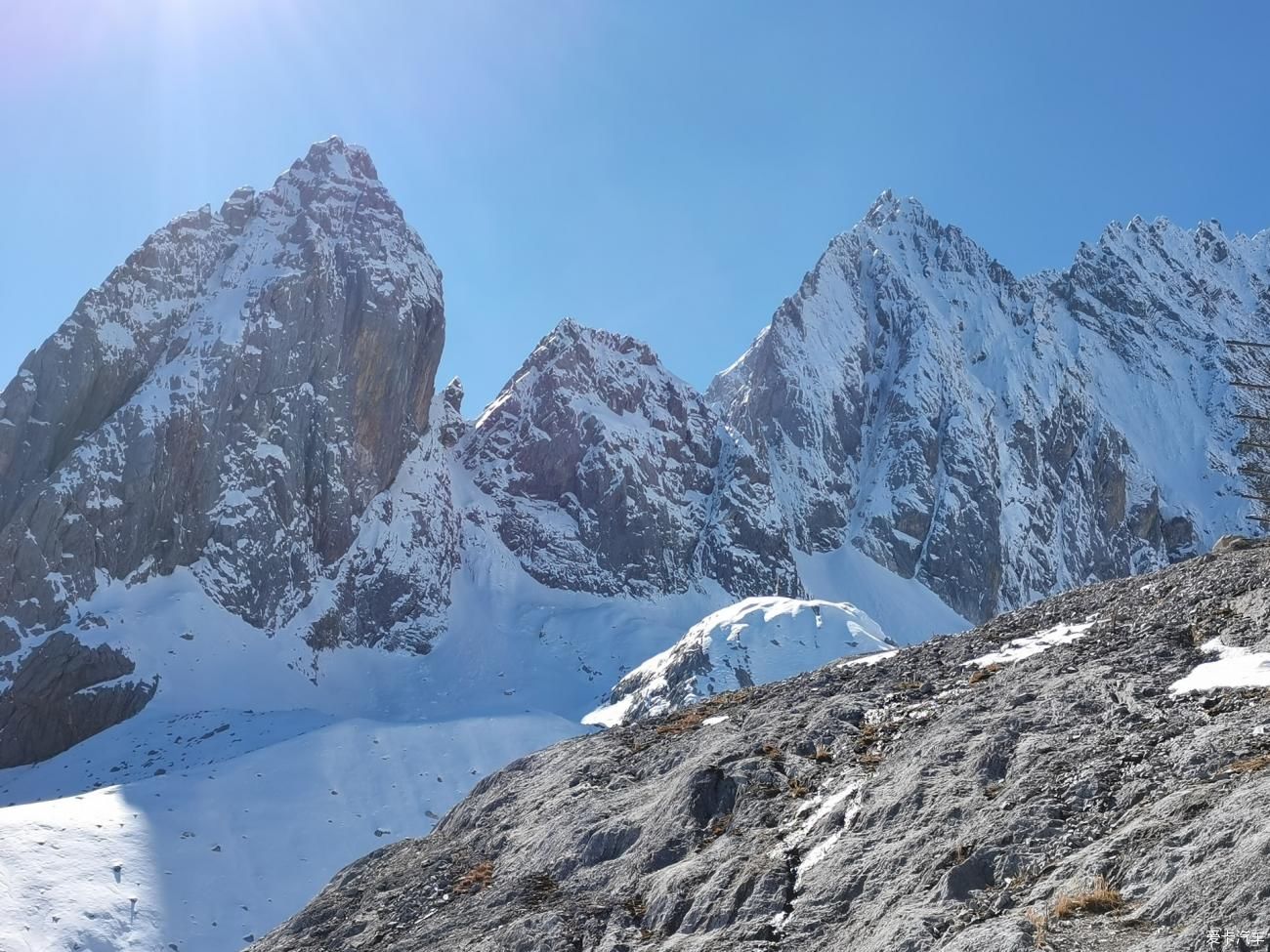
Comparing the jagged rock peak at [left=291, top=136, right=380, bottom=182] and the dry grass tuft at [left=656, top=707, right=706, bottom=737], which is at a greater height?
the jagged rock peak at [left=291, top=136, right=380, bottom=182]

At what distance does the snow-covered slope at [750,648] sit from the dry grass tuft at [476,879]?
218 ft

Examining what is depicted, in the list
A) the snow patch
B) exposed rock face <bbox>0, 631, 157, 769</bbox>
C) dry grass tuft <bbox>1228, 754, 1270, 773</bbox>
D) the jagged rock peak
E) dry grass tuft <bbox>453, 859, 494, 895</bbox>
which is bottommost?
dry grass tuft <bbox>453, 859, 494, 895</bbox>

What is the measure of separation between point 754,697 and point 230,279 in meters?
134

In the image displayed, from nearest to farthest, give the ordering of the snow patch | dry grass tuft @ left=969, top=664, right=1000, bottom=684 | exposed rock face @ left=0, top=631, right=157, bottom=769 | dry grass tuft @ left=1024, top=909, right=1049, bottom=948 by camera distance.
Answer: dry grass tuft @ left=1024, top=909, right=1049, bottom=948, the snow patch, dry grass tuft @ left=969, top=664, right=1000, bottom=684, exposed rock face @ left=0, top=631, right=157, bottom=769

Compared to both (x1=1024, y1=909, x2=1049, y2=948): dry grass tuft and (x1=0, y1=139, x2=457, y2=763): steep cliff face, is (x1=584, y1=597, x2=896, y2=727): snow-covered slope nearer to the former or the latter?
(x1=0, y1=139, x2=457, y2=763): steep cliff face

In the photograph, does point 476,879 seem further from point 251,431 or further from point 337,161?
point 337,161

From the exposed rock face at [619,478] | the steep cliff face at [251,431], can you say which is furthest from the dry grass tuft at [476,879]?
the exposed rock face at [619,478]

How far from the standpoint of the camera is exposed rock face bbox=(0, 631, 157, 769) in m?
107

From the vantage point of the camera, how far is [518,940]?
14.8 m

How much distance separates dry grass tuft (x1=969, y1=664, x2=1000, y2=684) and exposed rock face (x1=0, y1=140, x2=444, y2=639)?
377 ft

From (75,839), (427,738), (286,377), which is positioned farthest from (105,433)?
(75,839)

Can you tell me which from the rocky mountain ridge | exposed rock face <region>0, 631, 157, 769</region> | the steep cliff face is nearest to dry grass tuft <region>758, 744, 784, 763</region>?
exposed rock face <region>0, 631, 157, 769</region>

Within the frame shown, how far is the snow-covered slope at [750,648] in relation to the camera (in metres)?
87.7

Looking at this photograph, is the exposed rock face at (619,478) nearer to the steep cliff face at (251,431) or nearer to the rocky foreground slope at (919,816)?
the steep cliff face at (251,431)
